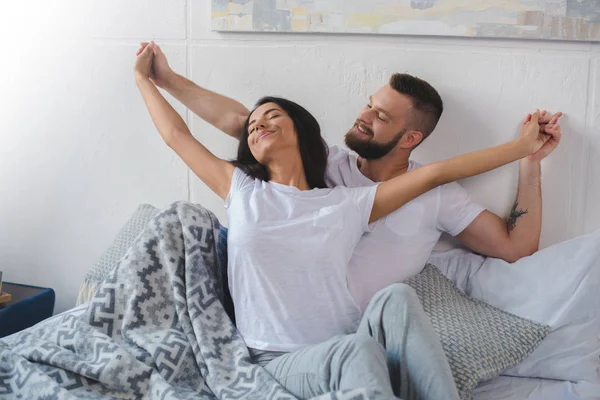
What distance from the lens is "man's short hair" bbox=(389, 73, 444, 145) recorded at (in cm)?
196

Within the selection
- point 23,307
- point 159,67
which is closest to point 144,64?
point 159,67

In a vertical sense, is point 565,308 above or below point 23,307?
above

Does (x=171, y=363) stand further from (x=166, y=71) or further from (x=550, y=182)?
(x=550, y=182)

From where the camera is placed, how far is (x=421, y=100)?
6.45 ft

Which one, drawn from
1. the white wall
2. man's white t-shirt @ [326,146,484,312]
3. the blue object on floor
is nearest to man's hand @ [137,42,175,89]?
the white wall

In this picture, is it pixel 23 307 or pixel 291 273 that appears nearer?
pixel 291 273

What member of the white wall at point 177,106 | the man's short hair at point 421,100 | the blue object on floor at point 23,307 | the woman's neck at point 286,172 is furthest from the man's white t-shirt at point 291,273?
the blue object on floor at point 23,307

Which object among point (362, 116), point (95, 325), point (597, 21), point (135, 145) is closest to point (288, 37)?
point (362, 116)

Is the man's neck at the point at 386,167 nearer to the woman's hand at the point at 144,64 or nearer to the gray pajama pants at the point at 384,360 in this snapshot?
the gray pajama pants at the point at 384,360

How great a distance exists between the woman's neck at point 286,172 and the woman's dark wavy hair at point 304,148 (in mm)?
27

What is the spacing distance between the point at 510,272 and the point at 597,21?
0.78 meters

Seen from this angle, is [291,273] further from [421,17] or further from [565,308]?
[421,17]

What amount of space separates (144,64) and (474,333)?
1.34m

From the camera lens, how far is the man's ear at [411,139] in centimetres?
198
